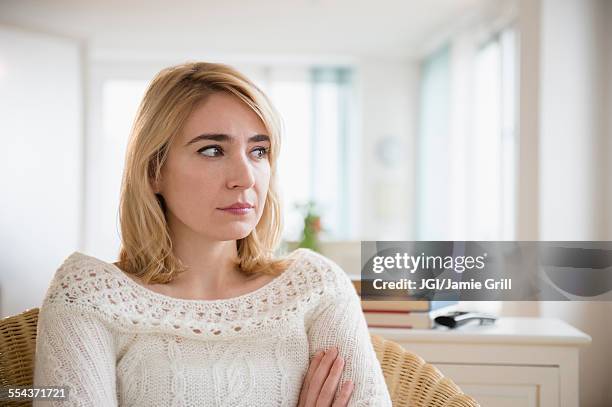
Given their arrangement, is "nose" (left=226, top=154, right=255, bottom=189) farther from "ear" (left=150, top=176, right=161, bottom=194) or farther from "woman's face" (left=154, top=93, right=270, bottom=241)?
"ear" (left=150, top=176, right=161, bottom=194)

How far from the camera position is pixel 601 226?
2.50m

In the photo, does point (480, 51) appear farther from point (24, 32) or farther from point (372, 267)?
point (372, 267)

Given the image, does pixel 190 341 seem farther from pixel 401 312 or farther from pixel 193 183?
pixel 401 312

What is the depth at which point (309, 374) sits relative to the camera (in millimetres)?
1201

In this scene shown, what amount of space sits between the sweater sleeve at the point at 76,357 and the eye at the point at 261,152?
387mm

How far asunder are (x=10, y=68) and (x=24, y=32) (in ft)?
0.87

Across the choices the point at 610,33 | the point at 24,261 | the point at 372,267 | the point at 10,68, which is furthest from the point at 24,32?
the point at 372,267

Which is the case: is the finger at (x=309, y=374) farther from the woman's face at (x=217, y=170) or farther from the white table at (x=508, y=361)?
the white table at (x=508, y=361)

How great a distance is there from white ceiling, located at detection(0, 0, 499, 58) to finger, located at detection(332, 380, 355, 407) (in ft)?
12.5

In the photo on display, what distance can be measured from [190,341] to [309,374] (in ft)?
0.69

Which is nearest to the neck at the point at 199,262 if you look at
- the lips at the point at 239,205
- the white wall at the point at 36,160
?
the lips at the point at 239,205

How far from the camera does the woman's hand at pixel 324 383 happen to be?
3.76 ft

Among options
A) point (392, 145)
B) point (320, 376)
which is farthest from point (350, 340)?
point (392, 145)

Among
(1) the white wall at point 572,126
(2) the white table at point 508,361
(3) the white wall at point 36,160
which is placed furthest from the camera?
(3) the white wall at point 36,160
